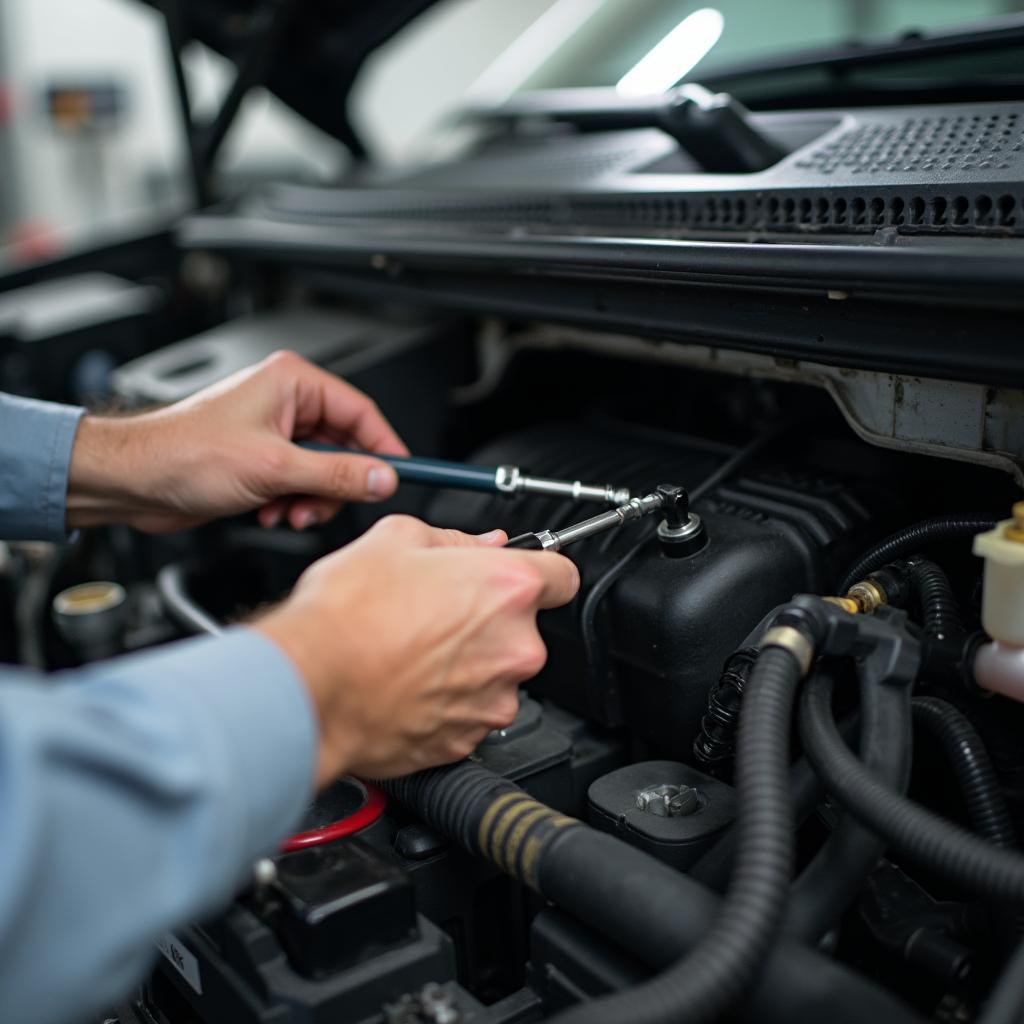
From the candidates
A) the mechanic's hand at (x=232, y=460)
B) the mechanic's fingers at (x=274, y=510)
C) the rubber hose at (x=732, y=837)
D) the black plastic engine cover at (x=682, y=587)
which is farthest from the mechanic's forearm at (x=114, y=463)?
the rubber hose at (x=732, y=837)

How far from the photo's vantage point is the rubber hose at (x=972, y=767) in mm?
714

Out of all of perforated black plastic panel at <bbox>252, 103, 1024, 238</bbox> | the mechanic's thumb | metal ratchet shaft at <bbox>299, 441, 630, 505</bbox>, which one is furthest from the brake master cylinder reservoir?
the mechanic's thumb

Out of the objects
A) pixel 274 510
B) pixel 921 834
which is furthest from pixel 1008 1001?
pixel 274 510

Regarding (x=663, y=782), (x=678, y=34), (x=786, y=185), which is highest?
(x=678, y=34)

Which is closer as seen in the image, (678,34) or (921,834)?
(921,834)

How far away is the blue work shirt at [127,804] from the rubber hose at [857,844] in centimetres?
31

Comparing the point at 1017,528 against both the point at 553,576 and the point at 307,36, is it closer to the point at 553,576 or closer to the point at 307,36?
the point at 553,576

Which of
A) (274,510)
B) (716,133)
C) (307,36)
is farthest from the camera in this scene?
(307,36)

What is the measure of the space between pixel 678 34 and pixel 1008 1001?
54.8 inches

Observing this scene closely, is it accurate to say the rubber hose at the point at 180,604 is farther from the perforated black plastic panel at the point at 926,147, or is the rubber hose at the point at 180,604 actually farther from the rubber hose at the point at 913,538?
the perforated black plastic panel at the point at 926,147

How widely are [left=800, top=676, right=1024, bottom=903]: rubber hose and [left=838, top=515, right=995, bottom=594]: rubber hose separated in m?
0.22

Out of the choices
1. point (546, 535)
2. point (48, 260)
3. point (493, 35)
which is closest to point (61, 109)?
point (493, 35)

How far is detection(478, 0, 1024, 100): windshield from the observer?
145cm

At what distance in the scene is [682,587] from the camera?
2.86ft
